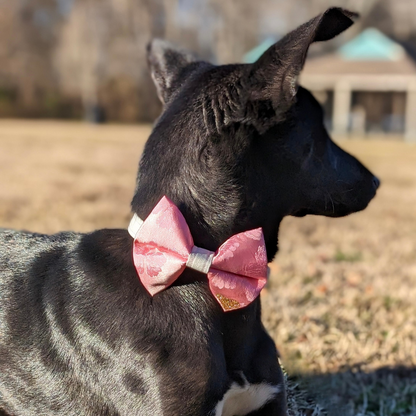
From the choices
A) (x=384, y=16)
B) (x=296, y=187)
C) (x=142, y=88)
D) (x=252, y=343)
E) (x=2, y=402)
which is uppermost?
(x=296, y=187)

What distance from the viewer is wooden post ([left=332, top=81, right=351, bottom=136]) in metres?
28.0

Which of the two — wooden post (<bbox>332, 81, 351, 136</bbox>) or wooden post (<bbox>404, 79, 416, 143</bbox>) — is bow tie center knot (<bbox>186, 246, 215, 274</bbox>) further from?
wooden post (<bbox>404, 79, 416, 143</bbox>)

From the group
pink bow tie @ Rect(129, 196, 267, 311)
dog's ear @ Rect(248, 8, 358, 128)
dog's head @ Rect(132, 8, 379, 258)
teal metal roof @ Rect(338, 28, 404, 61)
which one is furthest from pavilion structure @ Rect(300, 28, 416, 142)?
pink bow tie @ Rect(129, 196, 267, 311)

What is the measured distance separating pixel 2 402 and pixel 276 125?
1.60 metres

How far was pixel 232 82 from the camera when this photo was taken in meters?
2.16

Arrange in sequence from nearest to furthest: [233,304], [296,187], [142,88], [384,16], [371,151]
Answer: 1. [233,304]
2. [296,187]
3. [371,151]
4. [142,88]
5. [384,16]

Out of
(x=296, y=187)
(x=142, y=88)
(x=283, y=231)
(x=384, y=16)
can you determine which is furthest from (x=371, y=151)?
(x=384, y=16)

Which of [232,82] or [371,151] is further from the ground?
[232,82]

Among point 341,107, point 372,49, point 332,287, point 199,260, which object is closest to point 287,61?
point 199,260

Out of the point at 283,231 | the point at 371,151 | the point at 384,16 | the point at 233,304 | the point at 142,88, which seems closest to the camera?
the point at 233,304

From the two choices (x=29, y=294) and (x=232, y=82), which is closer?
(x=232, y=82)

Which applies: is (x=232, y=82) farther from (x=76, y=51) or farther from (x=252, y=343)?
(x=76, y=51)

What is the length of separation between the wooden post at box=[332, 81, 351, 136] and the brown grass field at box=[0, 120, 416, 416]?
59.7ft

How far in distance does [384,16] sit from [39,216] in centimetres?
4533
